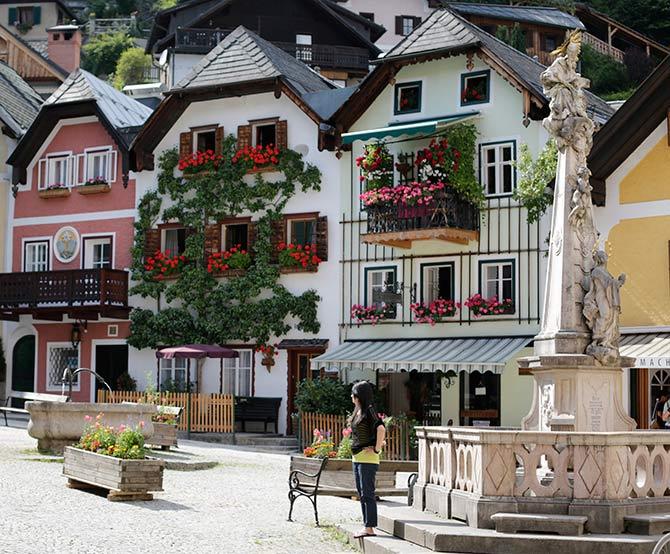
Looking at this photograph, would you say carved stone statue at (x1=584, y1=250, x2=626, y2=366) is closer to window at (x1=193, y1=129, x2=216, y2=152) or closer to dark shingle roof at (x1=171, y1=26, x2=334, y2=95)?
dark shingle roof at (x1=171, y1=26, x2=334, y2=95)

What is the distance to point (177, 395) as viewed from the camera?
113 feet

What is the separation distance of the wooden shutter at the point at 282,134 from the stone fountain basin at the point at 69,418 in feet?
41.8

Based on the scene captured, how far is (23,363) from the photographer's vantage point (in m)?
40.7

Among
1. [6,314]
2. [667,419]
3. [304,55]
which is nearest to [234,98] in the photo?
[6,314]

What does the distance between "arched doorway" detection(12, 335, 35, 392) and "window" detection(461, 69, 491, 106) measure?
15147 mm

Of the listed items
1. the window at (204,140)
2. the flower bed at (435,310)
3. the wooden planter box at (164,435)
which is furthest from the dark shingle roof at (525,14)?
the wooden planter box at (164,435)

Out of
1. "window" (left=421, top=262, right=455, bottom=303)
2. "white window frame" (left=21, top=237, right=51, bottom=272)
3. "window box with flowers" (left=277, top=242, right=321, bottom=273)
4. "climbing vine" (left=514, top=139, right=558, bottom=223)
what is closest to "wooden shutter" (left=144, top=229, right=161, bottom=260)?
"white window frame" (left=21, top=237, right=51, bottom=272)

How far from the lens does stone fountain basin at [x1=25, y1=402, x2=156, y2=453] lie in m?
24.3

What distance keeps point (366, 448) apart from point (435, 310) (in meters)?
17.9

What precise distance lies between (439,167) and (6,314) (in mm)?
14381

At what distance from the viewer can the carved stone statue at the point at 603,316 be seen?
16.0 meters

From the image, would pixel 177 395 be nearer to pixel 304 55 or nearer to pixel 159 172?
pixel 159 172

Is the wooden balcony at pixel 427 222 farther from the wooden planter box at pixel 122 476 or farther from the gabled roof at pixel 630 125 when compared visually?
the wooden planter box at pixel 122 476

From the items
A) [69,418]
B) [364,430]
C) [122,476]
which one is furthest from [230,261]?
[364,430]
